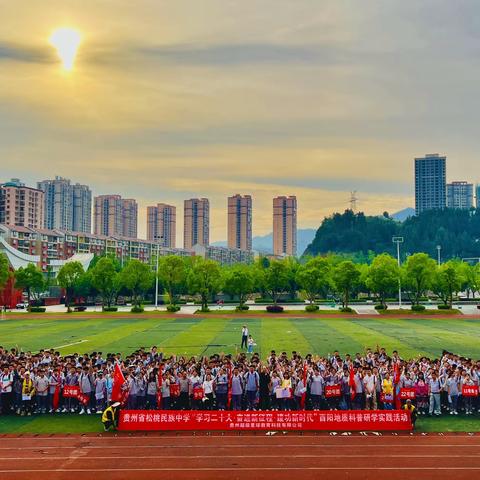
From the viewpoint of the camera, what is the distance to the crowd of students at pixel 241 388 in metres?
16.7

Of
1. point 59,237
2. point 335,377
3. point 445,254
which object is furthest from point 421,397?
point 445,254

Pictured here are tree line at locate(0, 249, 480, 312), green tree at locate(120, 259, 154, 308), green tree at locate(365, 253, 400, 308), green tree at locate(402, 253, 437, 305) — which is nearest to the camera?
green tree at locate(365, 253, 400, 308)

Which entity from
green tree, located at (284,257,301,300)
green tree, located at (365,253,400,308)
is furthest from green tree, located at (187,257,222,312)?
green tree, located at (284,257,301,300)

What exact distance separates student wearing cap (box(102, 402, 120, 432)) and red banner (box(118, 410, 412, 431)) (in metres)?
0.17

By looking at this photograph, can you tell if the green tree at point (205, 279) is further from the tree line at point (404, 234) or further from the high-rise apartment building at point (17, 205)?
the tree line at point (404, 234)

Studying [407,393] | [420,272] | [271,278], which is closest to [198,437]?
[407,393]

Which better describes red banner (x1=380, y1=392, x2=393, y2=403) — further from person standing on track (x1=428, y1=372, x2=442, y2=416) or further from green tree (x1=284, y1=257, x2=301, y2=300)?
green tree (x1=284, y1=257, x2=301, y2=300)

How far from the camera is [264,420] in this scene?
1533 cm

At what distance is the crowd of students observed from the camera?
658 inches

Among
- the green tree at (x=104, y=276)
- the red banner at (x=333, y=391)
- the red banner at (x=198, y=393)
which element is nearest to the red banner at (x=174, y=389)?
the red banner at (x=198, y=393)

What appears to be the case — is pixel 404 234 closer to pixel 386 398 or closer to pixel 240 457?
pixel 386 398

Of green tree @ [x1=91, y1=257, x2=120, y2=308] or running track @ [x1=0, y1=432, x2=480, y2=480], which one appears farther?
green tree @ [x1=91, y1=257, x2=120, y2=308]

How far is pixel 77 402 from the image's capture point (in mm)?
17547

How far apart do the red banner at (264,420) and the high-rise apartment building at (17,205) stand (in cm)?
14863
